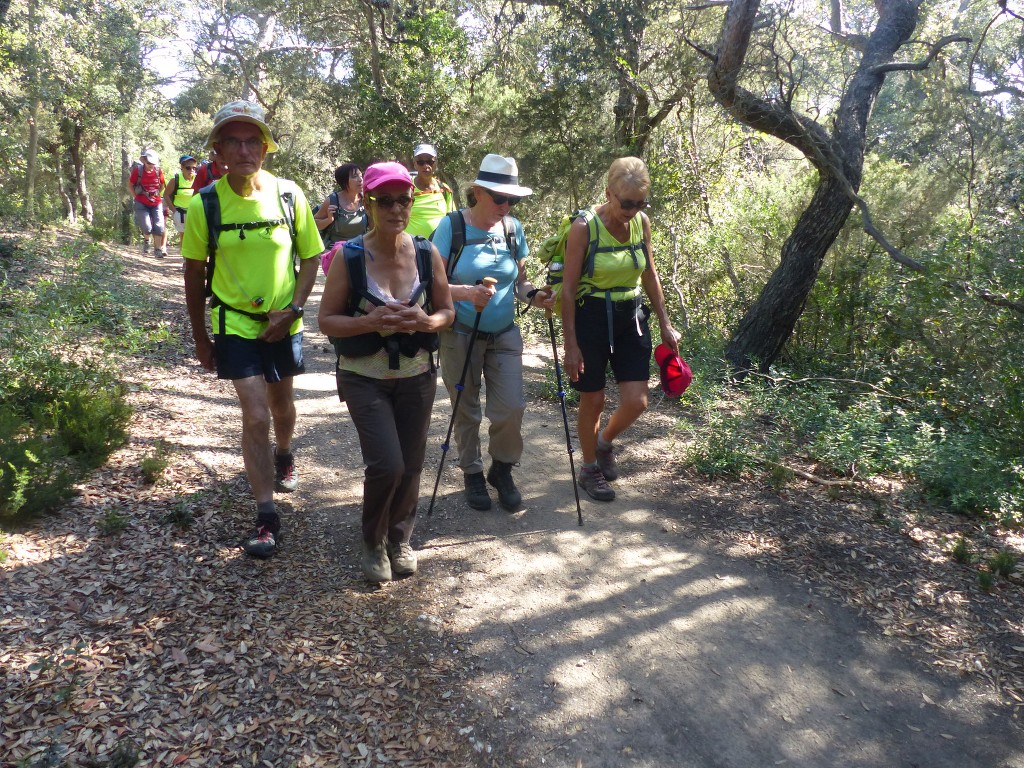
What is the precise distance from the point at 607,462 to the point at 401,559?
2074 millimetres


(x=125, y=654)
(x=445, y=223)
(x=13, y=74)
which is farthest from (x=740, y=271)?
(x=13, y=74)

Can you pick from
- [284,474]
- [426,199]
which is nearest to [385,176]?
[284,474]

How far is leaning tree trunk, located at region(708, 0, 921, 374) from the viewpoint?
7402 mm

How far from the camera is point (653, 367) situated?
833 centimetres

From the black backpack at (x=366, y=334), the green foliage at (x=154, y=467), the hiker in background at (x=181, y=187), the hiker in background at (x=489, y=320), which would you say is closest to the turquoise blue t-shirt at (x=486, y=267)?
the hiker in background at (x=489, y=320)

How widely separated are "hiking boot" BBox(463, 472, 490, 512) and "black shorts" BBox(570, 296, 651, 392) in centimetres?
95

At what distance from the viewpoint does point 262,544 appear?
3.83 metres

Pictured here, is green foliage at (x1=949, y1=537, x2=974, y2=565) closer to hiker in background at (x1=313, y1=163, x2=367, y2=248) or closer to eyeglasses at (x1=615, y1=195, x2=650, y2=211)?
eyeglasses at (x1=615, y1=195, x2=650, y2=211)

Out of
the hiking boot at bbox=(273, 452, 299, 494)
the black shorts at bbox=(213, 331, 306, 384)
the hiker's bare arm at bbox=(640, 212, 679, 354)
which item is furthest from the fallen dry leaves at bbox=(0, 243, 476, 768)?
the hiker's bare arm at bbox=(640, 212, 679, 354)

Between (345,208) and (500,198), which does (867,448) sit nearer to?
(500,198)

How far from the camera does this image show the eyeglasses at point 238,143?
364cm

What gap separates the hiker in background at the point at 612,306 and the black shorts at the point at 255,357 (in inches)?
68.7

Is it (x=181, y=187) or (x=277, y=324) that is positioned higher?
(x=181, y=187)

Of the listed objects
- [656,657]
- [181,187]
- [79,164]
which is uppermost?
[79,164]
